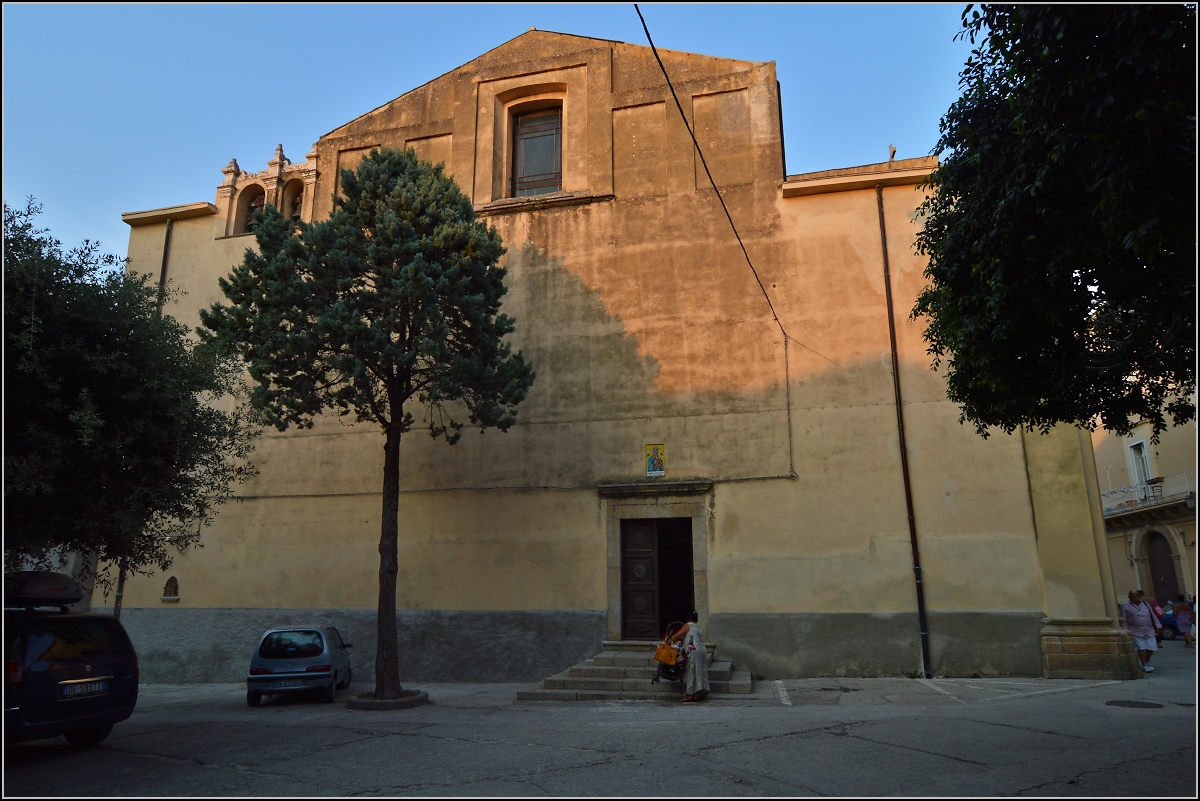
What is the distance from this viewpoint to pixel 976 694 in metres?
11.3

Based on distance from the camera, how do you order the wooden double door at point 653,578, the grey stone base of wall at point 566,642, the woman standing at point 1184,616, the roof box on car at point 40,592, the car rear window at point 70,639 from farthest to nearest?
1. the woman standing at point 1184,616
2. the wooden double door at point 653,578
3. the grey stone base of wall at point 566,642
4. the roof box on car at point 40,592
5. the car rear window at point 70,639

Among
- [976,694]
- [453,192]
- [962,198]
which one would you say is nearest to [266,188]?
[453,192]

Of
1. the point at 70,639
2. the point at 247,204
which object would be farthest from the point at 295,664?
the point at 247,204

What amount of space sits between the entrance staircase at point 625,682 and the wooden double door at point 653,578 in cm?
80

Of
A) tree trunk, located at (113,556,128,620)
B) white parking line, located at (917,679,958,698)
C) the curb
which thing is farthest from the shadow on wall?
tree trunk, located at (113,556,128,620)

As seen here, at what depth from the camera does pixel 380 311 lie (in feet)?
42.2

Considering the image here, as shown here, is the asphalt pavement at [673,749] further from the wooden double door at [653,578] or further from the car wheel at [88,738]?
the wooden double door at [653,578]

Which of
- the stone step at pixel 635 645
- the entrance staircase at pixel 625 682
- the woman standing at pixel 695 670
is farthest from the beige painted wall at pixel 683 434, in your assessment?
the woman standing at pixel 695 670

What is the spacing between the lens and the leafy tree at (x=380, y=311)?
12375 mm

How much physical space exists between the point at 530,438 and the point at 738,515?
4219 millimetres

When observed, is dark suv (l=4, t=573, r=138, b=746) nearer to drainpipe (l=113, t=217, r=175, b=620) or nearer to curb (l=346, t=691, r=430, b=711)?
drainpipe (l=113, t=217, r=175, b=620)

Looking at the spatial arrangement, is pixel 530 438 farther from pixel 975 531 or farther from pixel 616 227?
pixel 975 531

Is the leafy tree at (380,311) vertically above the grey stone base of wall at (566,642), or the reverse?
the leafy tree at (380,311)

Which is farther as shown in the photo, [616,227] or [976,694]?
[616,227]
